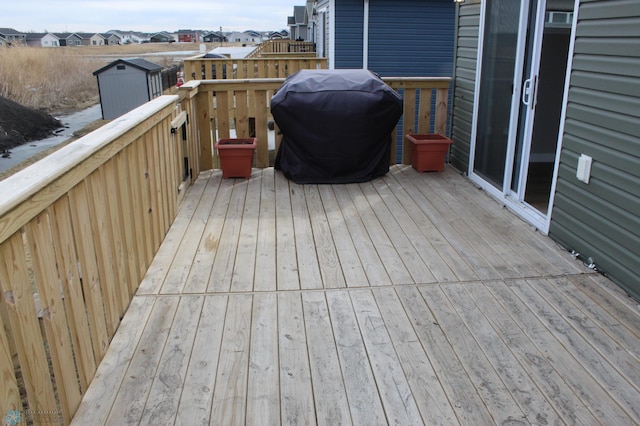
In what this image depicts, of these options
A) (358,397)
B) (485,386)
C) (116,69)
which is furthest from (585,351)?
(116,69)

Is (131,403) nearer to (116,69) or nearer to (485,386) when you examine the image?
(485,386)

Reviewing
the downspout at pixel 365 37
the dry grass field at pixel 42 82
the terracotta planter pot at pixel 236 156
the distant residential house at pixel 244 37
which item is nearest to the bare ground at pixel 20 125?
the dry grass field at pixel 42 82

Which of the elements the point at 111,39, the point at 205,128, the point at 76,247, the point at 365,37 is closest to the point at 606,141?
the point at 76,247

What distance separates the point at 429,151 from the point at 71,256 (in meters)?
3.73

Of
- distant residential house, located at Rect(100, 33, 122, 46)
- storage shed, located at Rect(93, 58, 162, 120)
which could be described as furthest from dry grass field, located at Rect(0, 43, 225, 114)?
distant residential house, located at Rect(100, 33, 122, 46)

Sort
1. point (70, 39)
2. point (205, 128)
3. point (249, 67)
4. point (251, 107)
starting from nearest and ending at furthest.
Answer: point (205, 128) → point (251, 107) → point (249, 67) → point (70, 39)

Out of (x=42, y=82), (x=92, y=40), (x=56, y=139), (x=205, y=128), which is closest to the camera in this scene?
(x=205, y=128)

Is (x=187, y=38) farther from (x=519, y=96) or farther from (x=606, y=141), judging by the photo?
(x=606, y=141)

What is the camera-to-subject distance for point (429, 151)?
5.10 meters

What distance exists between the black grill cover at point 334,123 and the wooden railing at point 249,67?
511cm

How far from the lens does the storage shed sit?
15.3 metres

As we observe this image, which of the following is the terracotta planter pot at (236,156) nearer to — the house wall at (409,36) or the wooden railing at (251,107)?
the wooden railing at (251,107)

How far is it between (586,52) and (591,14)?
20 centimetres

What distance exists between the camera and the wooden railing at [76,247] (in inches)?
59.9
